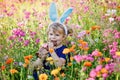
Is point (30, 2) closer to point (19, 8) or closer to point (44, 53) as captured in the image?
point (19, 8)

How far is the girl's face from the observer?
356cm

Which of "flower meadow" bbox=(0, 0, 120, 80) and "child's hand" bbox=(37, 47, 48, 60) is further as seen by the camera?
"child's hand" bbox=(37, 47, 48, 60)

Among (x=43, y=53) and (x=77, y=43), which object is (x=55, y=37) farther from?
(x=77, y=43)

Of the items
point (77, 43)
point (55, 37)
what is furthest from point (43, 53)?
point (77, 43)

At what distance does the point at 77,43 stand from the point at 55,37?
313 mm

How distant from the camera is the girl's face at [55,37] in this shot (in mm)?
3564

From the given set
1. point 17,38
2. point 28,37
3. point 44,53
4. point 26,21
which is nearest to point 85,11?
point 26,21

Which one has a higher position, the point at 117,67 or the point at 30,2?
the point at 30,2

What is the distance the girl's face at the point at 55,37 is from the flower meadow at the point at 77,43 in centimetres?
7

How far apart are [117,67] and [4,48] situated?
1.72 m

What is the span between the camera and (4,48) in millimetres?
3861

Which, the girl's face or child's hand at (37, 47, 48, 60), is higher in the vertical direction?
the girl's face

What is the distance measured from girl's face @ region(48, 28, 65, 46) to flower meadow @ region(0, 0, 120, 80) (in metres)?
0.07

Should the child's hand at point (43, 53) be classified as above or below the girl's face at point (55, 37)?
below
